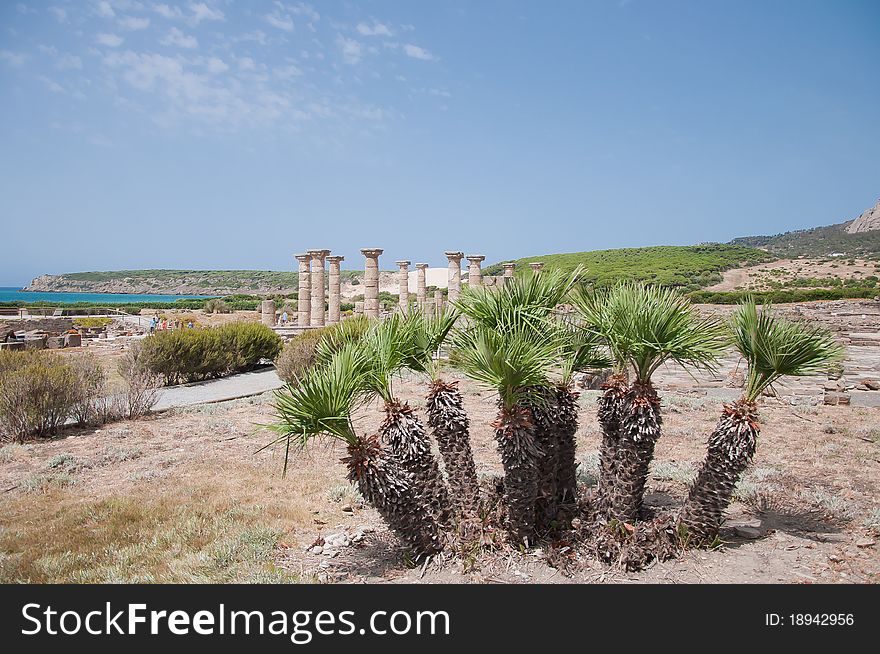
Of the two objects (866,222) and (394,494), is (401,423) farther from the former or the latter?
(866,222)

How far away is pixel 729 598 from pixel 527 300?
8.60ft

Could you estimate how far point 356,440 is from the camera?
454 cm

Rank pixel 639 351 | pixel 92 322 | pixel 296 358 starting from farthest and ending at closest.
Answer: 1. pixel 92 322
2. pixel 296 358
3. pixel 639 351

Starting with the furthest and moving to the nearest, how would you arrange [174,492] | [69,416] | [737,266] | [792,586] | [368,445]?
[737,266]
[69,416]
[174,492]
[368,445]
[792,586]

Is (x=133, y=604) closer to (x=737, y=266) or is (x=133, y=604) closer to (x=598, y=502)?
(x=598, y=502)

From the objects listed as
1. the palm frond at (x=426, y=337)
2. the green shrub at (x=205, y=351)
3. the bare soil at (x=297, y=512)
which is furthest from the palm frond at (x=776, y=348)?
the green shrub at (x=205, y=351)

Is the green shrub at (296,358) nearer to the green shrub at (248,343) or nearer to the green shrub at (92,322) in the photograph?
the green shrub at (248,343)

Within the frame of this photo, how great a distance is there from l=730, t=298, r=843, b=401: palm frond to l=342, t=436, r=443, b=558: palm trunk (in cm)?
279

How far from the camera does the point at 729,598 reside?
12.5 feet

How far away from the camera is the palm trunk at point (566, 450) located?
16.5 feet

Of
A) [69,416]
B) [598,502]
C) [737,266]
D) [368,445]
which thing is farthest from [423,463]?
[737,266]

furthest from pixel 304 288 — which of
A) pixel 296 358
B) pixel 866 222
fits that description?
pixel 866 222

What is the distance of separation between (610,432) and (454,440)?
1328 mm

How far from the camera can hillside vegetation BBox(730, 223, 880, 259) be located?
86.2 m
